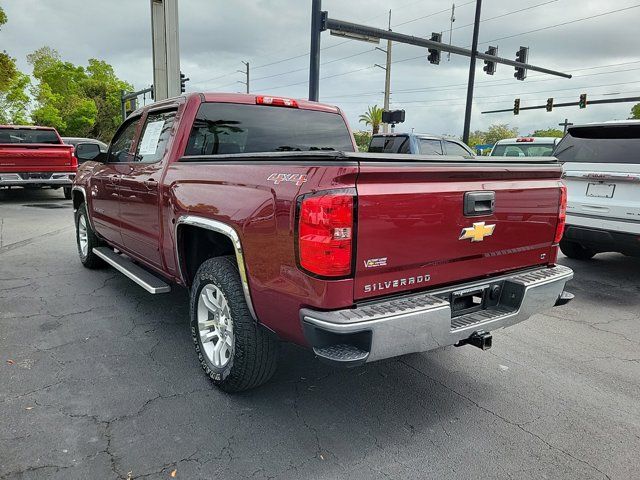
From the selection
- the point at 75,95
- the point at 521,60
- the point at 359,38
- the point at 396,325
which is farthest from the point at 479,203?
the point at 75,95

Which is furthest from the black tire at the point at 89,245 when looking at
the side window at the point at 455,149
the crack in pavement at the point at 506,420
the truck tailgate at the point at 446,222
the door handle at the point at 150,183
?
the side window at the point at 455,149

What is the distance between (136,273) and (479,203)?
3.00m

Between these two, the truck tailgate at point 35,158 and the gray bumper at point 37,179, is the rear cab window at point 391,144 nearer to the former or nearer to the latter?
the gray bumper at point 37,179

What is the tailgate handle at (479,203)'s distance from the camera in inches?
107

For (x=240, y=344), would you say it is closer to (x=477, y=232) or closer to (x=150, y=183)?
(x=477, y=232)

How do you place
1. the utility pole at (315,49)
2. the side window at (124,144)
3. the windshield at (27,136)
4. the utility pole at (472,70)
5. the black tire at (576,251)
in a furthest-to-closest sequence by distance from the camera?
the utility pole at (472,70) < the utility pole at (315,49) < the windshield at (27,136) < the black tire at (576,251) < the side window at (124,144)

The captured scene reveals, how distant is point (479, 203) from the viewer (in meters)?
2.78

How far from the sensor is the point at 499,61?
841 inches

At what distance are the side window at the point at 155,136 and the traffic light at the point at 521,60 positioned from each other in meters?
22.5

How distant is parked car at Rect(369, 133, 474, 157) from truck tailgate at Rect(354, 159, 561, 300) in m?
7.32

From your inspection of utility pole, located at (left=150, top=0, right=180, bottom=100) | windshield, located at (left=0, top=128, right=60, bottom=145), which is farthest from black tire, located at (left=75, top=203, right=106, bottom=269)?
windshield, located at (left=0, top=128, right=60, bottom=145)

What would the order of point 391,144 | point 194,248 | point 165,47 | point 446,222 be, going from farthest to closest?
point 165,47 → point 391,144 → point 194,248 → point 446,222

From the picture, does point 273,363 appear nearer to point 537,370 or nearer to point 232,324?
point 232,324

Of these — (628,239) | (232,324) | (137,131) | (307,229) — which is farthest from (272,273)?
(628,239)
